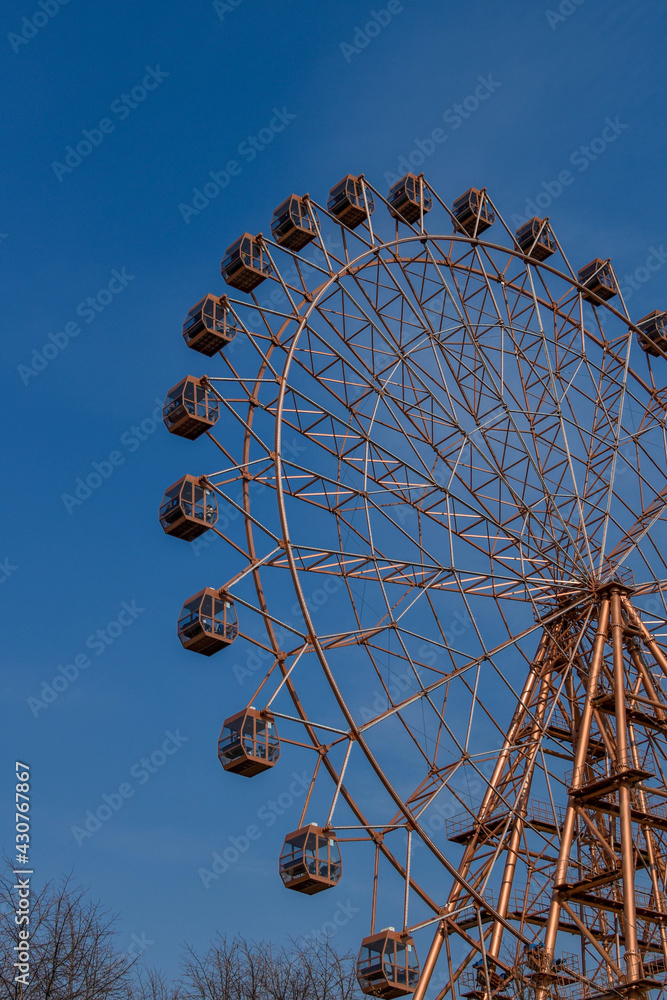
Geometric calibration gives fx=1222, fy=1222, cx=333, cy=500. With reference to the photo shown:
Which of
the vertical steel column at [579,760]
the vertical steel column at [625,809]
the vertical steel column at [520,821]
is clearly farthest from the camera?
the vertical steel column at [520,821]

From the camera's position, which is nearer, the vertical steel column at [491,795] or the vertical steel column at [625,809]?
the vertical steel column at [625,809]

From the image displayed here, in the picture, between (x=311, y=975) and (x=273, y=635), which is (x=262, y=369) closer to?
(x=273, y=635)

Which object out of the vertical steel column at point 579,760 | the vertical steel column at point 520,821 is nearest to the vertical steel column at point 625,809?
the vertical steel column at point 579,760

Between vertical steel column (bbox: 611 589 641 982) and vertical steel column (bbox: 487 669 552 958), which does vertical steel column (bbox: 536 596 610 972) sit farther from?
vertical steel column (bbox: 487 669 552 958)

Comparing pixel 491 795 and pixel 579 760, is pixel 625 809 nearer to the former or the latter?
pixel 579 760

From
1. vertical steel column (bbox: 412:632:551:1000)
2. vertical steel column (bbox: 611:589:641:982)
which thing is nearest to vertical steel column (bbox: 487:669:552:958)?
vertical steel column (bbox: 412:632:551:1000)

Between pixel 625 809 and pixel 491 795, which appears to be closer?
pixel 625 809

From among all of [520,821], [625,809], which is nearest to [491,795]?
[520,821]

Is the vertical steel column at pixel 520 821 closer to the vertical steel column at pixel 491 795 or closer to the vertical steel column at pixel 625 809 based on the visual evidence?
the vertical steel column at pixel 491 795

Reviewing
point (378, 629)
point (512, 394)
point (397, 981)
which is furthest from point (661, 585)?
point (397, 981)

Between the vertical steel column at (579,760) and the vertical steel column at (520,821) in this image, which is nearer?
the vertical steel column at (579,760)

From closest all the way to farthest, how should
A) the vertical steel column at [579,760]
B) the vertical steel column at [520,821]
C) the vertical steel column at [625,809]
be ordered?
the vertical steel column at [625,809] < the vertical steel column at [579,760] < the vertical steel column at [520,821]

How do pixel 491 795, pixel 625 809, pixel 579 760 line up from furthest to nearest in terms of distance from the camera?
1. pixel 491 795
2. pixel 579 760
3. pixel 625 809

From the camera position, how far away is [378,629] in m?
33.7
